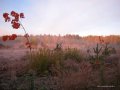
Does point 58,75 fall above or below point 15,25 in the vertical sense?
below

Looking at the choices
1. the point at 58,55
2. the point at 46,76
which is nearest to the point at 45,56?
the point at 58,55

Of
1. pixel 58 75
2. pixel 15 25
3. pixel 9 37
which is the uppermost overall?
pixel 15 25

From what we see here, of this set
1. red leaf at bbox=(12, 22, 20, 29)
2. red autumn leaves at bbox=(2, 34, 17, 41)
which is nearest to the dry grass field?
red autumn leaves at bbox=(2, 34, 17, 41)

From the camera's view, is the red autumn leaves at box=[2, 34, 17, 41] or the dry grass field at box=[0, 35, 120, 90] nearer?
the dry grass field at box=[0, 35, 120, 90]

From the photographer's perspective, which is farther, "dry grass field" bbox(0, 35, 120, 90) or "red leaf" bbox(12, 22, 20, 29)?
"red leaf" bbox(12, 22, 20, 29)

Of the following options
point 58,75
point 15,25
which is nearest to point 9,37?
point 15,25

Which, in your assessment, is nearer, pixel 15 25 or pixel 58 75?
pixel 58 75

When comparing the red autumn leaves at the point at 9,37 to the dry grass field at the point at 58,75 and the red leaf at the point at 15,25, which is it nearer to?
the red leaf at the point at 15,25

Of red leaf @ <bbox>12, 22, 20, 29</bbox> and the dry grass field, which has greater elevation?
red leaf @ <bbox>12, 22, 20, 29</bbox>

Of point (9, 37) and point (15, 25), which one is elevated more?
point (15, 25)

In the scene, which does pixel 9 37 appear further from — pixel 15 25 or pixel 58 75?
pixel 58 75

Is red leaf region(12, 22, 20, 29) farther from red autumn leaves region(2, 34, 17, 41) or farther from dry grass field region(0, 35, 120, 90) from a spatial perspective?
dry grass field region(0, 35, 120, 90)

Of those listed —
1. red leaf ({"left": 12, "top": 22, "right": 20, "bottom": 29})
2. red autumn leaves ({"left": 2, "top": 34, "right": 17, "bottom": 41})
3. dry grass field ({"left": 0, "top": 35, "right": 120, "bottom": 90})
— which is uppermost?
red leaf ({"left": 12, "top": 22, "right": 20, "bottom": 29})

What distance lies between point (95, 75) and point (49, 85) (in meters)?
1.34
